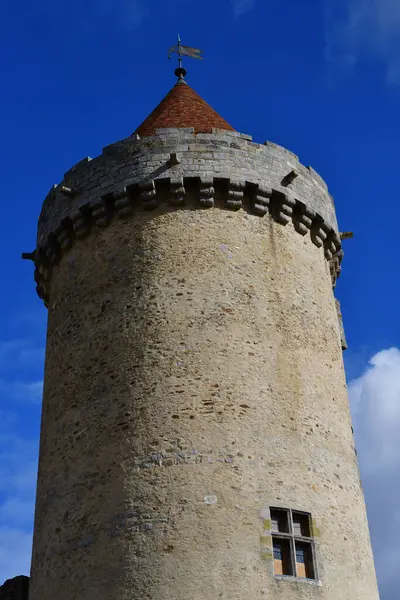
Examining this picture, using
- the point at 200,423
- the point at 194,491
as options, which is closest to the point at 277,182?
the point at 200,423

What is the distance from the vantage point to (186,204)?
12992 mm

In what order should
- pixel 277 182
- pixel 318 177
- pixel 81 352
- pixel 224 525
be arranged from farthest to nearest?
pixel 318 177, pixel 277 182, pixel 81 352, pixel 224 525

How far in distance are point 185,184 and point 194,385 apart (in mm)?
3273

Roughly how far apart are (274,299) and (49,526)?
4522 millimetres

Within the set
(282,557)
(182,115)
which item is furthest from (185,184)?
(282,557)

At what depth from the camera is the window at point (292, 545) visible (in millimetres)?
10719

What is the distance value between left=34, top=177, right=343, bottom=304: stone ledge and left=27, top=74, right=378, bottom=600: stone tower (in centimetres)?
3

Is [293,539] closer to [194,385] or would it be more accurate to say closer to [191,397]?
[191,397]

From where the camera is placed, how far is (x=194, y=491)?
10719 millimetres

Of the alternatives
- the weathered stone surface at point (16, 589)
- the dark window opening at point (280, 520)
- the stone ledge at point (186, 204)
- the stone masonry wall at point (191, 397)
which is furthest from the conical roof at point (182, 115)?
the weathered stone surface at point (16, 589)

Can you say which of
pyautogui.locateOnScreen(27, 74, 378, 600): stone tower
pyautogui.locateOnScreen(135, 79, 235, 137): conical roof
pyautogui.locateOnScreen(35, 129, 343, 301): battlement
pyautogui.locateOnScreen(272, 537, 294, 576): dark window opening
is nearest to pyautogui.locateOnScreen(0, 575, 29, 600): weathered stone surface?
pyautogui.locateOnScreen(27, 74, 378, 600): stone tower

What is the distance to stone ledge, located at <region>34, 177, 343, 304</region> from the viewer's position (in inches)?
510

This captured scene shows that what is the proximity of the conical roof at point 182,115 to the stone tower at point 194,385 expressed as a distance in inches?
18.2

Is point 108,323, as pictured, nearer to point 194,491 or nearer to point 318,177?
point 194,491
